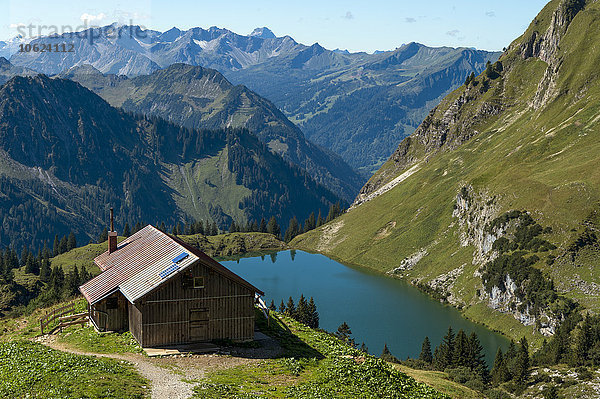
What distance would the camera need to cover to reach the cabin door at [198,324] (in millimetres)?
51938

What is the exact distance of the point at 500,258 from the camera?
466 feet

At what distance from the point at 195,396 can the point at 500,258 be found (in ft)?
391

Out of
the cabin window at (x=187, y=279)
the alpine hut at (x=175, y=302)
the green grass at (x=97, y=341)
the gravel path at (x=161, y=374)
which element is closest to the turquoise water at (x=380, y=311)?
the alpine hut at (x=175, y=302)

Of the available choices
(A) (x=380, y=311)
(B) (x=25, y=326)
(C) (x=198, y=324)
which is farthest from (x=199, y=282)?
(A) (x=380, y=311)

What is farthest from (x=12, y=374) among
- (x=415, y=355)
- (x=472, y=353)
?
(x=415, y=355)

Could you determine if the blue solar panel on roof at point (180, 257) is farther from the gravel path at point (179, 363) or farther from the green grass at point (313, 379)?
the green grass at point (313, 379)

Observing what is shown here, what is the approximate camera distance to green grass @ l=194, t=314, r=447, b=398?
39750 millimetres

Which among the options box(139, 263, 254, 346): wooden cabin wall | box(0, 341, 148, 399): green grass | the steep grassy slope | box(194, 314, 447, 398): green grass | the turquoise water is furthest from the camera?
the turquoise water

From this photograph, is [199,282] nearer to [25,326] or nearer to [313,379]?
[313,379]

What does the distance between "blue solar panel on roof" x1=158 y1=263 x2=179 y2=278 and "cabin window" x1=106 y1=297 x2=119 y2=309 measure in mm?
6216

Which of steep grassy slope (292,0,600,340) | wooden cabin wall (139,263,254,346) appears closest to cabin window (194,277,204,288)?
wooden cabin wall (139,263,254,346)

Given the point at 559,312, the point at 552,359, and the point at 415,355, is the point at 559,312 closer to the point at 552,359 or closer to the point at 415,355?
the point at 552,359

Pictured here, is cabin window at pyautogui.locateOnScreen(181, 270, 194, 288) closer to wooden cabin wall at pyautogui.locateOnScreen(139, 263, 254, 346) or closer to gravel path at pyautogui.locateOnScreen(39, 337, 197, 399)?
wooden cabin wall at pyautogui.locateOnScreen(139, 263, 254, 346)

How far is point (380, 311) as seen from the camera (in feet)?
502
